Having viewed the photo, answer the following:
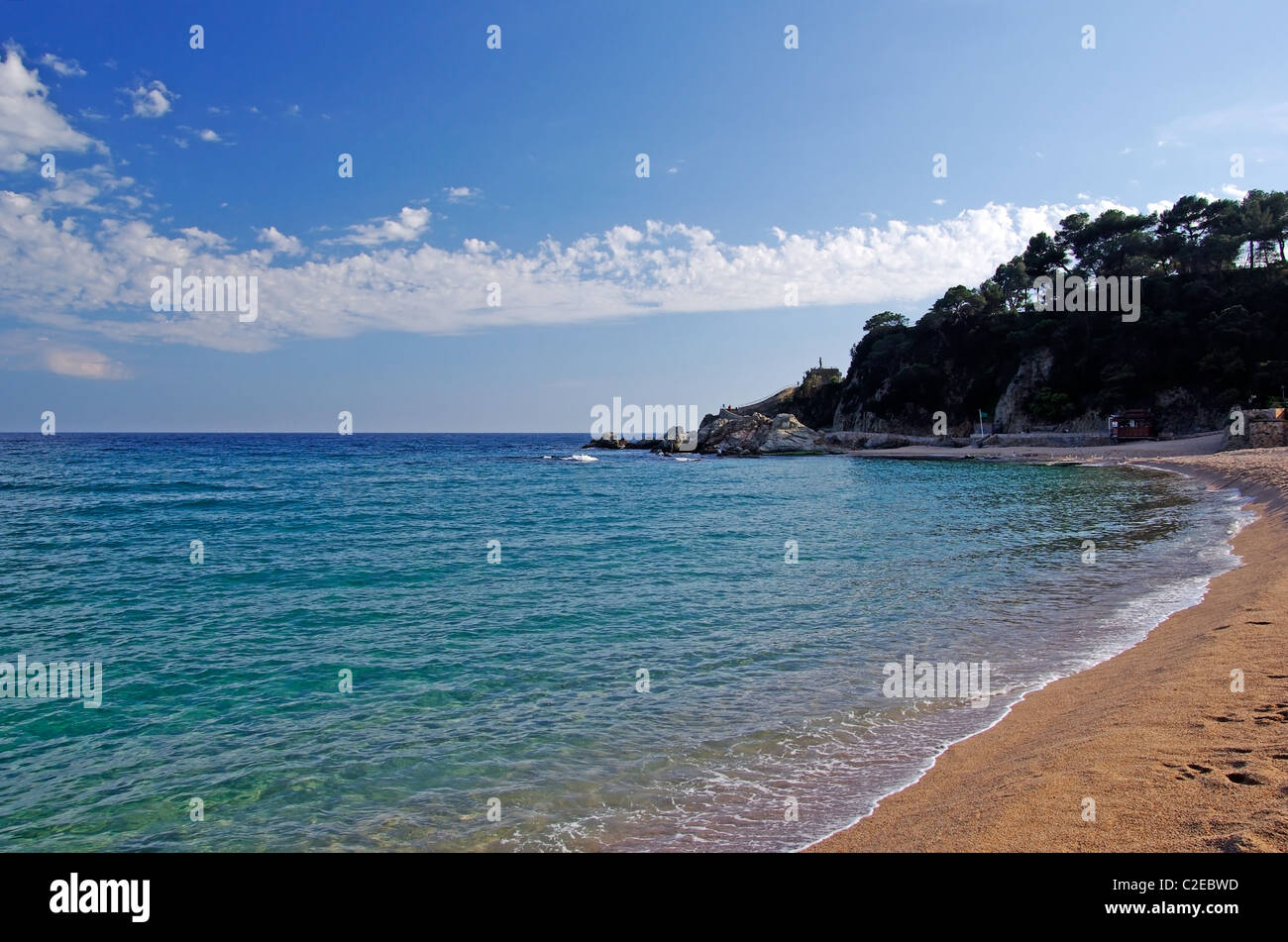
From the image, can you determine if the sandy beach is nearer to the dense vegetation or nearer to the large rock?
the dense vegetation

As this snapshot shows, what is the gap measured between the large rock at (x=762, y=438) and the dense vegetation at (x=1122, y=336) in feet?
46.8

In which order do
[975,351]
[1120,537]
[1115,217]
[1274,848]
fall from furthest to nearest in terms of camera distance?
[975,351] < [1115,217] < [1120,537] < [1274,848]

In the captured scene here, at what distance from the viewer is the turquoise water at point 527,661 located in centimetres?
658

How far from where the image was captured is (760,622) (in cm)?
1303

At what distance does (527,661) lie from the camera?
1094cm

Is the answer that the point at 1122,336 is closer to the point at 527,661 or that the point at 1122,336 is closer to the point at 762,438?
the point at 762,438

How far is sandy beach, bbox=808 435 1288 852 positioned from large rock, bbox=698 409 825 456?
80.4 metres

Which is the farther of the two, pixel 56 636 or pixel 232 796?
pixel 56 636

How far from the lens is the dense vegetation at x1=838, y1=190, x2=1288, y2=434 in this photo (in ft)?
213

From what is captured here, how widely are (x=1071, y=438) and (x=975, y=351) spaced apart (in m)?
24.9

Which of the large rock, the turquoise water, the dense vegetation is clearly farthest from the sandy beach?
the large rock

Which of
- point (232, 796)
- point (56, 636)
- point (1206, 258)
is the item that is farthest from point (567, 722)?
point (1206, 258)

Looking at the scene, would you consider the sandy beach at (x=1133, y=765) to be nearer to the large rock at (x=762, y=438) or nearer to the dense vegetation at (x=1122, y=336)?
the dense vegetation at (x=1122, y=336)

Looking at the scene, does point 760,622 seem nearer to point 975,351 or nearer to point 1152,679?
point 1152,679
